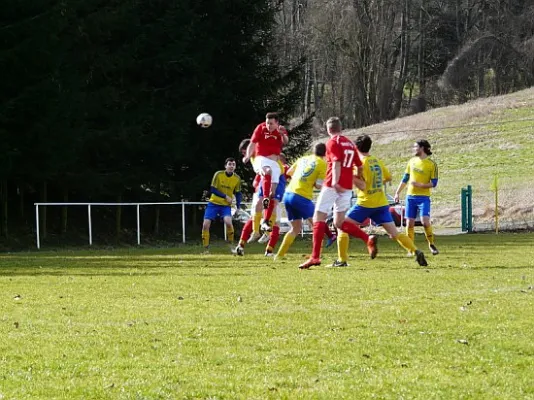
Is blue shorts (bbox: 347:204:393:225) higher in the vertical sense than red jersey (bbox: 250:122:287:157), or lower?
lower

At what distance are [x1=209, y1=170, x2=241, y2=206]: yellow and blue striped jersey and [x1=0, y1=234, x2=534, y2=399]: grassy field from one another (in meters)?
7.75

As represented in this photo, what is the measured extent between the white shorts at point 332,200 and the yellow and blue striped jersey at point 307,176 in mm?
1247

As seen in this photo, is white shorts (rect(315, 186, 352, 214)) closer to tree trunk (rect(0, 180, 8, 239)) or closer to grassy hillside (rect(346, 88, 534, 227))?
tree trunk (rect(0, 180, 8, 239))

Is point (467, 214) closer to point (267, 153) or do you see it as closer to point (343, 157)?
point (267, 153)

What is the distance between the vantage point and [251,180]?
35344mm

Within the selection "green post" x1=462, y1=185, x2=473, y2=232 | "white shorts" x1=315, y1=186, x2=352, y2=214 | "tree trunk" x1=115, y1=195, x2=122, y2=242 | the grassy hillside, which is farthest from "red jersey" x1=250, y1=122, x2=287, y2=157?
the grassy hillside

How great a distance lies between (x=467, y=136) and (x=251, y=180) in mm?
32128

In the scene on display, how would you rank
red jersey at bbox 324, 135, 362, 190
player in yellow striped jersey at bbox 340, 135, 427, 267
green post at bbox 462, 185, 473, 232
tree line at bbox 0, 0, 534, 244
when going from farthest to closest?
green post at bbox 462, 185, 473, 232
tree line at bbox 0, 0, 534, 244
player in yellow striped jersey at bbox 340, 135, 427, 267
red jersey at bbox 324, 135, 362, 190

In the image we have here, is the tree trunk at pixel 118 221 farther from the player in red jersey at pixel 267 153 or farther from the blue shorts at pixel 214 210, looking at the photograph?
the player in red jersey at pixel 267 153

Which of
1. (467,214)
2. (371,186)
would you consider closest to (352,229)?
(371,186)

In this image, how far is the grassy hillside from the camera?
49.8 meters

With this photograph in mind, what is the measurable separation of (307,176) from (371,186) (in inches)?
52.2

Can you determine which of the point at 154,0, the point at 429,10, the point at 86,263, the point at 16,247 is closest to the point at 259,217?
the point at 86,263

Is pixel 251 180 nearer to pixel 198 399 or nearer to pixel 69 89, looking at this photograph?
pixel 69 89
